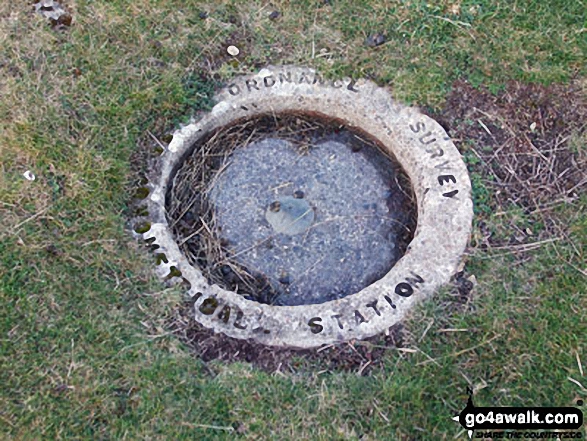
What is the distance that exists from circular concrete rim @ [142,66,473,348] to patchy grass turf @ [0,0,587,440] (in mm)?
91

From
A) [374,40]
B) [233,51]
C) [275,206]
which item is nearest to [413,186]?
[275,206]

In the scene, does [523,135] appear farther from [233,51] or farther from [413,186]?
[233,51]

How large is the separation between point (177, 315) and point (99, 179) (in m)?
0.75

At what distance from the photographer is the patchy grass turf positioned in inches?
91.0

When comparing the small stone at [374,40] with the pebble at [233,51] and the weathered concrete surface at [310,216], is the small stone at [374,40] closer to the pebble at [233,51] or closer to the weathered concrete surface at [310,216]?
the weathered concrete surface at [310,216]

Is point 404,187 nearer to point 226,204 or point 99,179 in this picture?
point 226,204

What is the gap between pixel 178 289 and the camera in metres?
2.48

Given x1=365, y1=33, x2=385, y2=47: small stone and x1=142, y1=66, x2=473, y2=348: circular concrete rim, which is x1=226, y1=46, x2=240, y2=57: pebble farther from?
x1=365, y1=33, x2=385, y2=47: small stone

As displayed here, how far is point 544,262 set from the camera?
2566 millimetres

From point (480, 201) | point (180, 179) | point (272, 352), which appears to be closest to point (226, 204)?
point (180, 179)

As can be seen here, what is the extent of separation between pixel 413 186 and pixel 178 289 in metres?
1.23

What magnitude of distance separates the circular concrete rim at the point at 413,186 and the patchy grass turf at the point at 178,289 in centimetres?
9

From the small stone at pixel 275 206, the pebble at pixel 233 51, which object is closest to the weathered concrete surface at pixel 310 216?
the small stone at pixel 275 206

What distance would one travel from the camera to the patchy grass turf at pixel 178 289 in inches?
91.0
